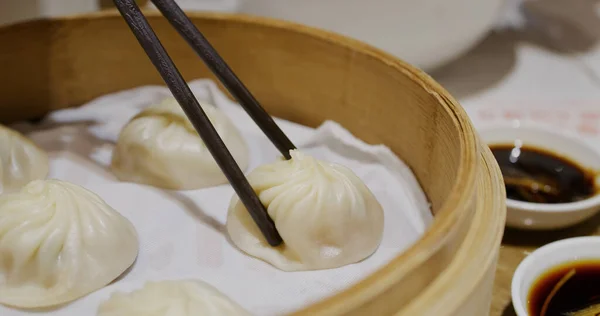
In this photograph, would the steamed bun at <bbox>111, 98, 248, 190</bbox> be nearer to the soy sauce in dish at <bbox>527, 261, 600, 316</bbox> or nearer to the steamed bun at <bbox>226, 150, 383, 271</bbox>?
the steamed bun at <bbox>226, 150, 383, 271</bbox>

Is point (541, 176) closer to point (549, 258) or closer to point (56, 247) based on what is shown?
point (549, 258)

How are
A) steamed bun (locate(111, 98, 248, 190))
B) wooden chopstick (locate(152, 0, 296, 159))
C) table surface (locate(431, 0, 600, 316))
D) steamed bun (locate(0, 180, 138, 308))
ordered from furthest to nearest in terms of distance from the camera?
table surface (locate(431, 0, 600, 316))
steamed bun (locate(111, 98, 248, 190))
wooden chopstick (locate(152, 0, 296, 159))
steamed bun (locate(0, 180, 138, 308))

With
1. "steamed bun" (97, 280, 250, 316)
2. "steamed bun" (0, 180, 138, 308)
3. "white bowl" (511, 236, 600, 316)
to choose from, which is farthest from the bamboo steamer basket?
"steamed bun" (0, 180, 138, 308)

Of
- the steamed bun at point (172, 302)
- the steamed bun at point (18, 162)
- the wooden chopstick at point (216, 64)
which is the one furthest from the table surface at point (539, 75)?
the steamed bun at point (18, 162)

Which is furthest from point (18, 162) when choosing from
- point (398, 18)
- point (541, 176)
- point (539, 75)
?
point (539, 75)

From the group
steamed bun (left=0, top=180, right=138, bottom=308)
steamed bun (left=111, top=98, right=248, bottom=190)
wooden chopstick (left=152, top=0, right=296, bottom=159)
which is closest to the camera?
steamed bun (left=0, top=180, right=138, bottom=308)

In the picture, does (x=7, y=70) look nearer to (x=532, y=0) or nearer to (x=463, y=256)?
(x=463, y=256)

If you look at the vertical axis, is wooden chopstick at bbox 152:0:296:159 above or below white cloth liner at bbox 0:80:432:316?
above
